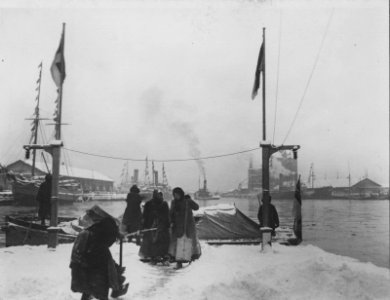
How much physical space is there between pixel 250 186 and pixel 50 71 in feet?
269

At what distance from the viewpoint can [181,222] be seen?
8039 mm

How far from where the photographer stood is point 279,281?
6.23 metres

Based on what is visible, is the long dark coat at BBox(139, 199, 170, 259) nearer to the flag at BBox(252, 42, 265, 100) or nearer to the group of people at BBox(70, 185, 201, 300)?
the group of people at BBox(70, 185, 201, 300)

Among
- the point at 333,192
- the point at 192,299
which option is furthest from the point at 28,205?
the point at 333,192

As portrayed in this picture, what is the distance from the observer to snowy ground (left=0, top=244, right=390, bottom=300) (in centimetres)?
581

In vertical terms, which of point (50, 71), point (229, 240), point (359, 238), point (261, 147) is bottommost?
point (359, 238)

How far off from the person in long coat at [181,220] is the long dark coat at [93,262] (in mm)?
3014

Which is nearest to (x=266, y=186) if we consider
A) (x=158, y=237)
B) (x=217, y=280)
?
(x=158, y=237)

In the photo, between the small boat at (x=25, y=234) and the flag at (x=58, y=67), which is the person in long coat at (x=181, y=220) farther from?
the small boat at (x=25, y=234)

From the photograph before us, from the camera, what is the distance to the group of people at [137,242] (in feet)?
16.2

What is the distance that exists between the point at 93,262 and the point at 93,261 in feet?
0.04

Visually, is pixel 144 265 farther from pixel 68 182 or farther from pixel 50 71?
pixel 68 182

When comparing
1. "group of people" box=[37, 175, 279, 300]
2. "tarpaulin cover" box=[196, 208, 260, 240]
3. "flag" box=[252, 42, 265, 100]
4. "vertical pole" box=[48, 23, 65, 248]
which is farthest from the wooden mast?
"vertical pole" box=[48, 23, 65, 248]

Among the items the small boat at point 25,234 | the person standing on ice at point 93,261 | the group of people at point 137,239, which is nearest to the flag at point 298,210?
the group of people at point 137,239
